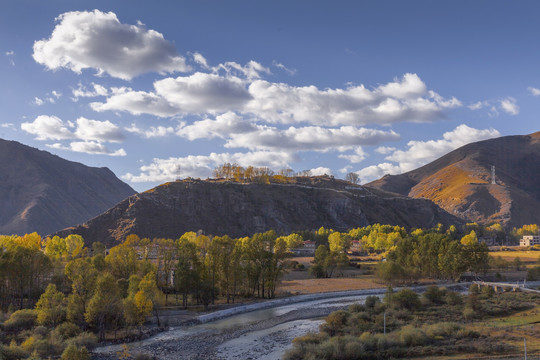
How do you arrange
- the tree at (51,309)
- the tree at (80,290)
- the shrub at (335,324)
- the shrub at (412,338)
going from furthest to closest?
the shrub at (335,324)
the tree at (80,290)
the tree at (51,309)
the shrub at (412,338)

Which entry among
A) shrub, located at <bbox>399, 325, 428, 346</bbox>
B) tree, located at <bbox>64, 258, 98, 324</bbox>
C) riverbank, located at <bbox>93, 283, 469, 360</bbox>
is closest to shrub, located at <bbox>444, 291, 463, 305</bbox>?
riverbank, located at <bbox>93, 283, 469, 360</bbox>

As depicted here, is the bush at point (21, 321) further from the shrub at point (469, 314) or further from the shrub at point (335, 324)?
the shrub at point (469, 314)

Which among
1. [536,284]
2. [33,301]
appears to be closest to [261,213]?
[536,284]

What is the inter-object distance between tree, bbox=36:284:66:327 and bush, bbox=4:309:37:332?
3.36 ft

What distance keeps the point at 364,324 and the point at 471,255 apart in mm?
55035

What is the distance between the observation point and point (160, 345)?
45.7 meters

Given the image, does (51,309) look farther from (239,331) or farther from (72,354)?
(239,331)

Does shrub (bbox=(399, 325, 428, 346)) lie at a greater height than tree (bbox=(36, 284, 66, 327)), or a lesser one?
lesser

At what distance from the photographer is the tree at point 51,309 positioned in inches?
1941

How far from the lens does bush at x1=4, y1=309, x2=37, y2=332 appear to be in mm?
48406

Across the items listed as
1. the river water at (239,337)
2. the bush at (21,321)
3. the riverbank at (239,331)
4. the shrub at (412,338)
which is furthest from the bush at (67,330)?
the shrub at (412,338)

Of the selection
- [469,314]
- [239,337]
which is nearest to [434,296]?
[469,314]

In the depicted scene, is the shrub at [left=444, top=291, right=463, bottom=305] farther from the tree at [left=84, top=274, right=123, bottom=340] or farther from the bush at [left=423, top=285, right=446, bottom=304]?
the tree at [left=84, top=274, right=123, bottom=340]

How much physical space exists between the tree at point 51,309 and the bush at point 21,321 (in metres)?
1.02
